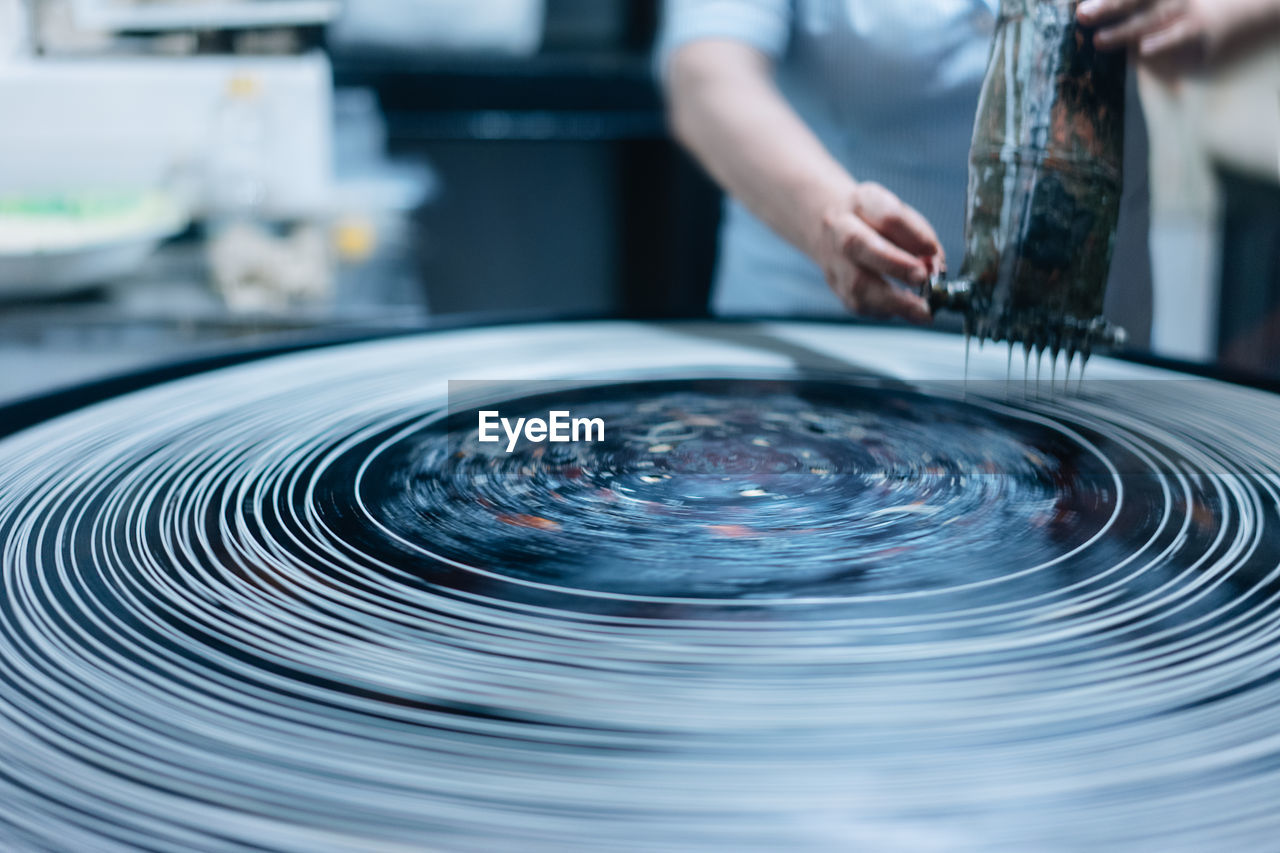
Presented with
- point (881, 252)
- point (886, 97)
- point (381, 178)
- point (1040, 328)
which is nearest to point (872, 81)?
point (886, 97)

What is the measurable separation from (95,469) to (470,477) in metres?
0.15

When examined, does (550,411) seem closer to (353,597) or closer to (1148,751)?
(353,597)

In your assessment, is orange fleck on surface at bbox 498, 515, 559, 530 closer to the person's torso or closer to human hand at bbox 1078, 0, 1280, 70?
human hand at bbox 1078, 0, 1280, 70

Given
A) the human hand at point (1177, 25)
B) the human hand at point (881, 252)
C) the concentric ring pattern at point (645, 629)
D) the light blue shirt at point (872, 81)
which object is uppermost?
the light blue shirt at point (872, 81)

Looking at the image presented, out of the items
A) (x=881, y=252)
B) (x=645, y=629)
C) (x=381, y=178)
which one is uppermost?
(x=381, y=178)

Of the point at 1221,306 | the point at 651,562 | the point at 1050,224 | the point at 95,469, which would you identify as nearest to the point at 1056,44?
the point at 1050,224

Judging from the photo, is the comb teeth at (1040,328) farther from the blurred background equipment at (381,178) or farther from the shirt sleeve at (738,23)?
the shirt sleeve at (738,23)

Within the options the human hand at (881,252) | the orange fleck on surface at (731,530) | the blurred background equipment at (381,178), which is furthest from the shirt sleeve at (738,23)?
the orange fleck on surface at (731,530)

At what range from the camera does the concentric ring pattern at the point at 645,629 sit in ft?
0.66

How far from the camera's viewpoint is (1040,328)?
37 centimetres

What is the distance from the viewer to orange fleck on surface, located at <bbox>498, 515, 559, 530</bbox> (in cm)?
35

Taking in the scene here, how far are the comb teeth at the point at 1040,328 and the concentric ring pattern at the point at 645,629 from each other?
0.18ft

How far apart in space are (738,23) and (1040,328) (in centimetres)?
52

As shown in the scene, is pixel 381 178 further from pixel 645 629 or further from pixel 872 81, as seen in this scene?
pixel 645 629
